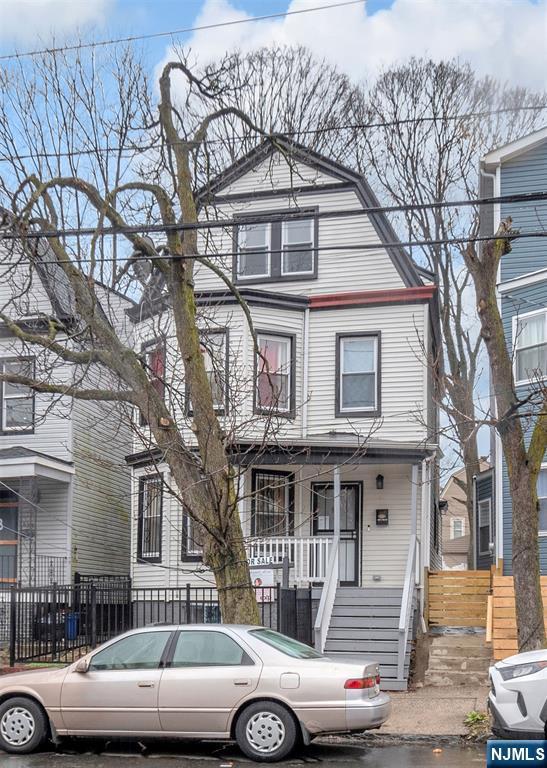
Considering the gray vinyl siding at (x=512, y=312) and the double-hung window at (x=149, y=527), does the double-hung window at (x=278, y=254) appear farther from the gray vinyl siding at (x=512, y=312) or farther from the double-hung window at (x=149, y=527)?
the double-hung window at (x=149, y=527)

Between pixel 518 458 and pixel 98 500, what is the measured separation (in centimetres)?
1481

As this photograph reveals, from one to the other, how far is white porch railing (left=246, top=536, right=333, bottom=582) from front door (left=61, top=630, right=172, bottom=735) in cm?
816

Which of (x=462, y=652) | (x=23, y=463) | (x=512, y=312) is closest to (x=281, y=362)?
(x=512, y=312)

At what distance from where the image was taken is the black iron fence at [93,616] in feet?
59.4

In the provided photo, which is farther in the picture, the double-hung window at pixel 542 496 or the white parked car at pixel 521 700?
the double-hung window at pixel 542 496

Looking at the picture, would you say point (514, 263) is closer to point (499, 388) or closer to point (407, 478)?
point (407, 478)

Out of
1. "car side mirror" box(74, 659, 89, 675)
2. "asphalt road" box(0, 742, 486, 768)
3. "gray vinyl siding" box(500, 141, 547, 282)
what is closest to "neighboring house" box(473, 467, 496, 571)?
"gray vinyl siding" box(500, 141, 547, 282)

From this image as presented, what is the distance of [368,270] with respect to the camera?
23.0m

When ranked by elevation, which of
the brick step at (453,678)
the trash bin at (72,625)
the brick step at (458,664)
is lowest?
the brick step at (453,678)

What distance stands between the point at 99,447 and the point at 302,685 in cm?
1523

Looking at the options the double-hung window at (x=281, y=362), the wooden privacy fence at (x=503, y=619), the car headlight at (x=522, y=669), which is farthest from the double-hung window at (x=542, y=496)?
the car headlight at (x=522, y=669)

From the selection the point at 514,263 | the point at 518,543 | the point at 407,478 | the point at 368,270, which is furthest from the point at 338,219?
the point at 518,543

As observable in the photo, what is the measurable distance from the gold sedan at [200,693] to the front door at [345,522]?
9.96m

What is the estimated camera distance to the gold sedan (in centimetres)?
1070
